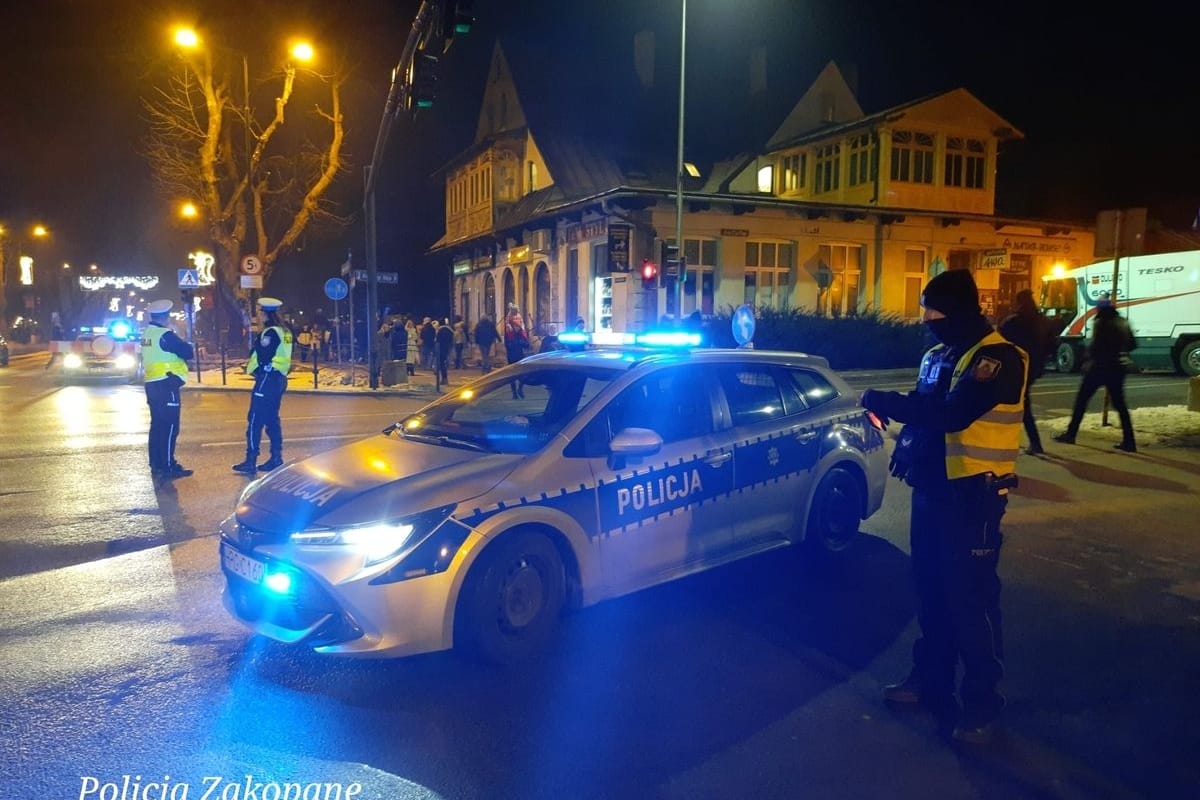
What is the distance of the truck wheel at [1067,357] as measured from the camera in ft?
81.1

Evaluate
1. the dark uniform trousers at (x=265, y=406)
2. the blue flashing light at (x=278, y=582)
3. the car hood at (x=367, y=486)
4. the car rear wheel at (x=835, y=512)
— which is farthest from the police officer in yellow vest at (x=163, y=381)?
the car rear wheel at (x=835, y=512)

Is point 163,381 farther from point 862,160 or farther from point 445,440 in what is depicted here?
point 862,160

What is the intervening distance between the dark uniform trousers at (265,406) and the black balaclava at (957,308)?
289 inches

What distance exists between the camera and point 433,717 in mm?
3740

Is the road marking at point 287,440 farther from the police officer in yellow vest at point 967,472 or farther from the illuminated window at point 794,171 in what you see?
the illuminated window at point 794,171

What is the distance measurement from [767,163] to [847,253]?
5.75 m

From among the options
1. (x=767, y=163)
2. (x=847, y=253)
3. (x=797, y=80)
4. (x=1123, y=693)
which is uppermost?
(x=797, y=80)

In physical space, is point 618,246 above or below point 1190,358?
above

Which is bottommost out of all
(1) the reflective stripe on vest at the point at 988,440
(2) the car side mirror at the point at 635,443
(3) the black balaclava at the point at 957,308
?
(2) the car side mirror at the point at 635,443

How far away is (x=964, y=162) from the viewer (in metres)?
29.0

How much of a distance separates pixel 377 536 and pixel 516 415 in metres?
1.67

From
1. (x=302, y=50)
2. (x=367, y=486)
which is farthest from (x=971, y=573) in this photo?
(x=302, y=50)

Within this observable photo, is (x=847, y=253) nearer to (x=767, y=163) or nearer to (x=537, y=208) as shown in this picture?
(x=767, y=163)

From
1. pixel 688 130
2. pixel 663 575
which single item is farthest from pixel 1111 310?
pixel 688 130
